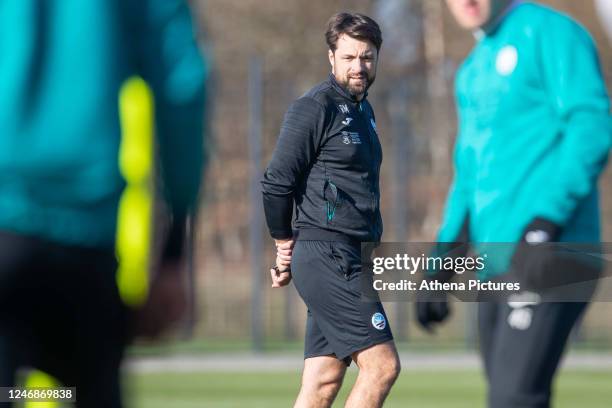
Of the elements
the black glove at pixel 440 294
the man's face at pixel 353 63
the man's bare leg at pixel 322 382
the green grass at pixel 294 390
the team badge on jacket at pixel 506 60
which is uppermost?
the man's face at pixel 353 63

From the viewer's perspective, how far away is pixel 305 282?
6.06m

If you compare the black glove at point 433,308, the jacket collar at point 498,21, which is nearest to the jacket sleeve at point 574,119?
A: the jacket collar at point 498,21

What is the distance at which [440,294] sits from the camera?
555cm

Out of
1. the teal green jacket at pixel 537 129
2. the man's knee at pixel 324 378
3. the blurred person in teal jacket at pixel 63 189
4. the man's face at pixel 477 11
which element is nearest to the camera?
the blurred person in teal jacket at pixel 63 189

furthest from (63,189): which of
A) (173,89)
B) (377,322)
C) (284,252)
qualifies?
(284,252)

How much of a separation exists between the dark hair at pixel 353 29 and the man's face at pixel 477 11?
80cm

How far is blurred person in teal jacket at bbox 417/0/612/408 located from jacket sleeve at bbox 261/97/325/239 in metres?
0.85

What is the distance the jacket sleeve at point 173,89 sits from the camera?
3.22 m

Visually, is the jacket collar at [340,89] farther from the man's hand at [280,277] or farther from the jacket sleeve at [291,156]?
the man's hand at [280,277]

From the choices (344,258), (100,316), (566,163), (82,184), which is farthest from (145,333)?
(344,258)

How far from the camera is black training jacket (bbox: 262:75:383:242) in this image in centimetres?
593

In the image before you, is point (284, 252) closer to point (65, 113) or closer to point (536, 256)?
point (536, 256)

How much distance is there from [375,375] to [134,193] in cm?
287

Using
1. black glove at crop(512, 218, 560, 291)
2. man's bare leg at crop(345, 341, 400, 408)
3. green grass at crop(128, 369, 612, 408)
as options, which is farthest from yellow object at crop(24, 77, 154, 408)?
green grass at crop(128, 369, 612, 408)
